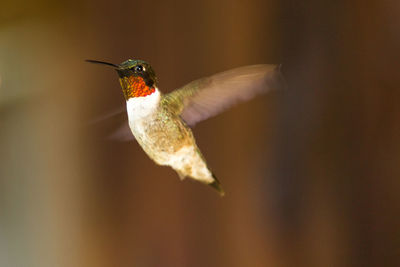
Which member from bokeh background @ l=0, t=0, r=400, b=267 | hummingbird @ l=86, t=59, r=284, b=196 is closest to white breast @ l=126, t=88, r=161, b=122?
hummingbird @ l=86, t=59, r=284, b=196

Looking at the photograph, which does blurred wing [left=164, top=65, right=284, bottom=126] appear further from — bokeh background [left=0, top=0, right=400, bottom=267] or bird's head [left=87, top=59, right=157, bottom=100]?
bokeh background [left=0, top=0, right=400, bottom=267]

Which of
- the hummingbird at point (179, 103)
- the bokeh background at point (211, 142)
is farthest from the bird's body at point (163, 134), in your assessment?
the bokeh background at point (211, 142)

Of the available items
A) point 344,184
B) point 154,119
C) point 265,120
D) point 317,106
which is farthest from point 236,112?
point 154,119

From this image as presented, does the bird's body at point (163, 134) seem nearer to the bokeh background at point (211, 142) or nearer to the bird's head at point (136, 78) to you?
the bird's head at point (136, 78)

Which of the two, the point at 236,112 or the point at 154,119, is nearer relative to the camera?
the point at 154,119

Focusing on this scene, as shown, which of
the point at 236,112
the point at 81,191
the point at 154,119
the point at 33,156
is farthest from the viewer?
the point at 33,156

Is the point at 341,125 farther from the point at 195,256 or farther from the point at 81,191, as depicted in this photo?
the point at 81,191
